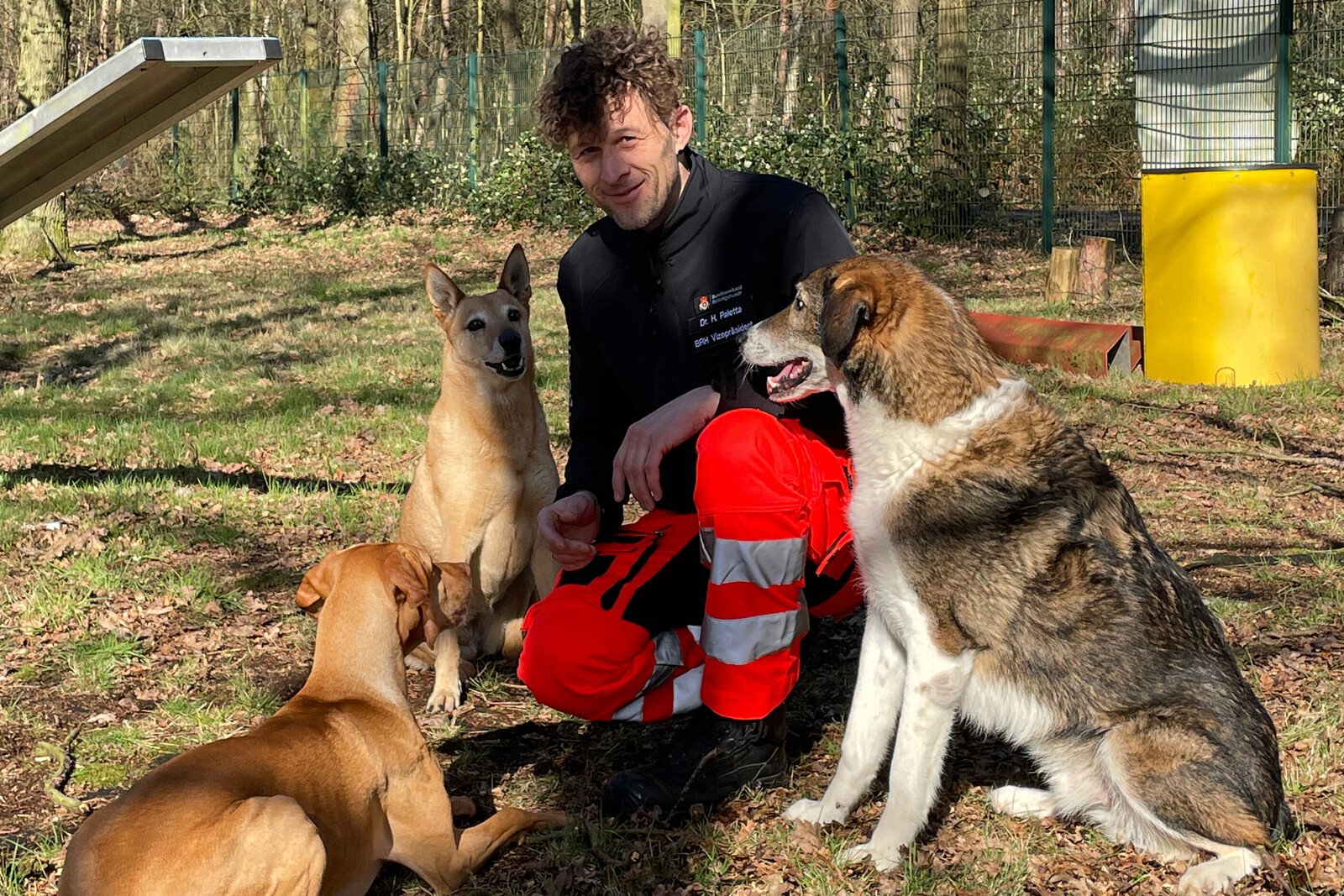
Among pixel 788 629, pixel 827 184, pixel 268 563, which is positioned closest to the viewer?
pixel 788 629

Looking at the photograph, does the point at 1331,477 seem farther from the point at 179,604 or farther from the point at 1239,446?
the point at 179,604

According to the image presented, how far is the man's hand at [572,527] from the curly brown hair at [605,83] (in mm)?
1147

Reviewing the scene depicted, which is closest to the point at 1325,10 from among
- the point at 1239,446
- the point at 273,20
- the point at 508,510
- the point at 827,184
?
the point at 827,184

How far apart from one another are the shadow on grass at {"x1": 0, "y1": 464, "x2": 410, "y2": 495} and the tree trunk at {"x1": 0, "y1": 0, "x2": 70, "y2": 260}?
33.1 feet

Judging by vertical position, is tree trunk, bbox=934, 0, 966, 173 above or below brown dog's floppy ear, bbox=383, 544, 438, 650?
above

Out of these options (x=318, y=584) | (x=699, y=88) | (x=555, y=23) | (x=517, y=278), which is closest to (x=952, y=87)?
(x=699, y=88)

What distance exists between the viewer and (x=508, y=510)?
4598 mm

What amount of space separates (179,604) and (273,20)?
3078 centimetres

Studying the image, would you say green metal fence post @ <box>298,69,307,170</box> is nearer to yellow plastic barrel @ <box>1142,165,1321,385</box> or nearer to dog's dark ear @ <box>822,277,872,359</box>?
yellow plastic barrel @ <box>1142,165,1321,385</box>

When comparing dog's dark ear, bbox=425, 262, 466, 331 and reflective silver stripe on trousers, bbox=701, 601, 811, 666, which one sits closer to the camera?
reflective silver stripe on trousers, bbox=701, 601, 811, 666

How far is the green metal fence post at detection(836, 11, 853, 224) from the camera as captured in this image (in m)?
15.2

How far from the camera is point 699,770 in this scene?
10.7ft

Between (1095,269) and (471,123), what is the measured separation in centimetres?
1154

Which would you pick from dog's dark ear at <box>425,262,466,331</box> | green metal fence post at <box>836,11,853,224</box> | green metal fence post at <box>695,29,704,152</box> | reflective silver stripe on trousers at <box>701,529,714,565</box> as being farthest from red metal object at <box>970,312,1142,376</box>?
green metal fence post at <box>695,29,704,152</box>
